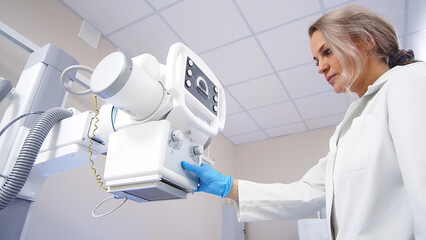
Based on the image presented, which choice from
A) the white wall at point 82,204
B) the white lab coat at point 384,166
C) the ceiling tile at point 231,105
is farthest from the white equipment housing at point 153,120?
the ceiling tile at point 231,105

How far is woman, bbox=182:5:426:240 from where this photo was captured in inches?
21.2

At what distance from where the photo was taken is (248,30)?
2.21 meters

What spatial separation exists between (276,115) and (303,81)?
0.74 m

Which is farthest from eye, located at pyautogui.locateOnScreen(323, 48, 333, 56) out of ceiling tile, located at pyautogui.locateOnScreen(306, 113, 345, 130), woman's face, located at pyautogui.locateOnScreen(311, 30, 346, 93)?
ceiling tile, located at pyautogui.locateOnScreen(306, 113, 345, 130)

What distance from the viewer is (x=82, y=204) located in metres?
1.88

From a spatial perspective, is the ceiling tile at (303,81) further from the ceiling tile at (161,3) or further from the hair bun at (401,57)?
the hair bun at (401,57)

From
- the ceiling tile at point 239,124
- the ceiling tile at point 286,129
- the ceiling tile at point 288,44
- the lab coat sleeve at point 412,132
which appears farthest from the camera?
the ceiling tile at point 286,129

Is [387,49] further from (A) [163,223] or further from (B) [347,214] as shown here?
(A) [163,223]

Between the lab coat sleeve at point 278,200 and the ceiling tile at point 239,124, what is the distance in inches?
94.6

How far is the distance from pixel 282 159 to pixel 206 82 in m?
3.37

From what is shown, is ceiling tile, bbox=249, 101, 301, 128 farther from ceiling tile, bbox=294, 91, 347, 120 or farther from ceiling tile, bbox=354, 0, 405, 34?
ceiling tile, bbox=354, 0, 405, 34

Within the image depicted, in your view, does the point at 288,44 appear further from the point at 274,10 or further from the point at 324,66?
the point at 324,66

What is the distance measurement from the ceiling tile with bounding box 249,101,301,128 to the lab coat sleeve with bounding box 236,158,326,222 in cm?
227

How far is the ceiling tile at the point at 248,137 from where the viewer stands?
13.0ft
